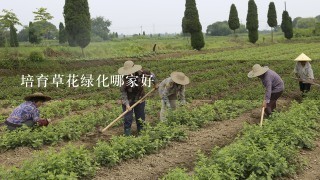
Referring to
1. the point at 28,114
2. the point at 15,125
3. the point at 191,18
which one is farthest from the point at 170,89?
the point at 191,18

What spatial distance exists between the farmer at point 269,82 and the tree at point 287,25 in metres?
38.7

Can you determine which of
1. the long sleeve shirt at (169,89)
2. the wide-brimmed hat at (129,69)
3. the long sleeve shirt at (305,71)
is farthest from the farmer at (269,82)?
the wide-brimmed hat at (129,69)

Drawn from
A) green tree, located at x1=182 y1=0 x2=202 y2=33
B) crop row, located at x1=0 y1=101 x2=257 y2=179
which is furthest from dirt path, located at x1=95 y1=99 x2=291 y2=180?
green tree, located at x1=182 y1=0 x2=202 y2=33

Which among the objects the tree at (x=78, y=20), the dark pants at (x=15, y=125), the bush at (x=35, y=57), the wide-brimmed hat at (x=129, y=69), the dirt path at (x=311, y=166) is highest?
the tree at (x=78, y=20)

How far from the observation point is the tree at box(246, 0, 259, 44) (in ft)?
136

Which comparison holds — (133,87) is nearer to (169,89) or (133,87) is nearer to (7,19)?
(169,89)

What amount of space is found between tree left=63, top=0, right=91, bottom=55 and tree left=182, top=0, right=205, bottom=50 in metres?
10.1

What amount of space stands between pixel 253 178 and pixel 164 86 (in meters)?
3.81

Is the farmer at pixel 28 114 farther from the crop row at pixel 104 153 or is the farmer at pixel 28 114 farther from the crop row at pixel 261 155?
the crop row at pixel 261 155

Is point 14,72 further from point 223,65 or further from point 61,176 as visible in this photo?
point 61,176

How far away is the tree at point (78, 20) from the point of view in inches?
1033

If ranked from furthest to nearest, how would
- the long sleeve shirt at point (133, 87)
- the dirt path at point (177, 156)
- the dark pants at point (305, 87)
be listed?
the dark pants at point (305, 87) → the long sleeve shirt at point (133, 87) → the dirt path at point (177, 156)

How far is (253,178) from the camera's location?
533 centimetres

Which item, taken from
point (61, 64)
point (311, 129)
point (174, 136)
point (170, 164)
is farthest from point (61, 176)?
point (61, 64)
